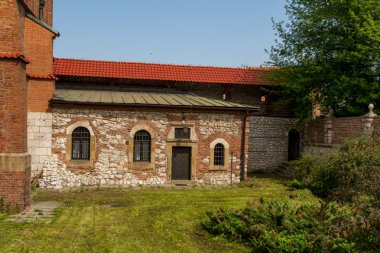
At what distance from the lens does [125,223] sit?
36.9 ft

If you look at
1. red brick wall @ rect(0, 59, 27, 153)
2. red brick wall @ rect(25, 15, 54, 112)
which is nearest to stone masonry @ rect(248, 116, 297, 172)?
red brick wall @ rect(25, 15, 54, 112)

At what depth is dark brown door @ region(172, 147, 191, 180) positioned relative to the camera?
62.1 feet

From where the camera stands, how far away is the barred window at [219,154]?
1933 cm

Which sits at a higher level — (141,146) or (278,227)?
(141,146)

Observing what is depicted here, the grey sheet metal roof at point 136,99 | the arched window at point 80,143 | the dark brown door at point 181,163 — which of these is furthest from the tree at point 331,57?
the arched window at point 80,143

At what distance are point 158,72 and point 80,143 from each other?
7.26 metres

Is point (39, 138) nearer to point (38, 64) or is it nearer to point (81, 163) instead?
point (81, 163)

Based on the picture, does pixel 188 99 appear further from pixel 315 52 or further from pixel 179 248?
pixel 179 248

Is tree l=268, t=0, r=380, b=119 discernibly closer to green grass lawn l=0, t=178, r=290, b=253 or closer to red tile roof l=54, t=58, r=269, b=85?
red tile roof l=54, t=58, r=269, b=85

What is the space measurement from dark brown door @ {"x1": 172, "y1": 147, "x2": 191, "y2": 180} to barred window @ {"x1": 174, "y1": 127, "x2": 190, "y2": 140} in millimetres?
548

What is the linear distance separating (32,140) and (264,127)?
13.7 metres

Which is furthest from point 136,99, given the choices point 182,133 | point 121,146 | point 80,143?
point 80,143

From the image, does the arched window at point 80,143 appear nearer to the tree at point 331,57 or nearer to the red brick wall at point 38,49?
the red brick wall at point 38,49

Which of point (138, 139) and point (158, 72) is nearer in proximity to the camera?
point (138, 139)
